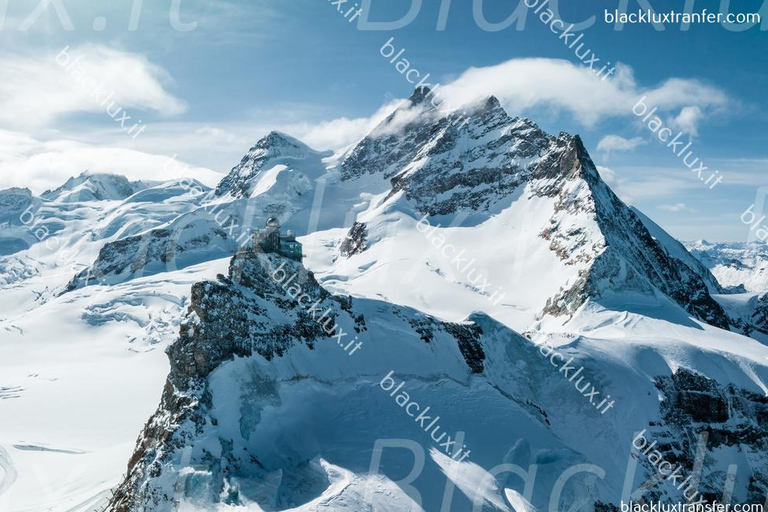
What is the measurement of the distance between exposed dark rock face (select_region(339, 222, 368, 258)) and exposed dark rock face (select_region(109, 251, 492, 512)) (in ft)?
348

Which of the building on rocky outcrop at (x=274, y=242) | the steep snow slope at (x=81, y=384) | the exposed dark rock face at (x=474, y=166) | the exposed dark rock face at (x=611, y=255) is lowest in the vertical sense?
the steep snow slope at (x=81, y=384)

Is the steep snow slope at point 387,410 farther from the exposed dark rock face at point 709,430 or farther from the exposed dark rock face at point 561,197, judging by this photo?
the exposed dark rock face at point 561,197

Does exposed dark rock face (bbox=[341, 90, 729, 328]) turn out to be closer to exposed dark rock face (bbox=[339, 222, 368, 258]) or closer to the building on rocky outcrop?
exposed dark rock face (bbox=[339, 222, 368, 258])

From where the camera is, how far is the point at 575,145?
135375 mm

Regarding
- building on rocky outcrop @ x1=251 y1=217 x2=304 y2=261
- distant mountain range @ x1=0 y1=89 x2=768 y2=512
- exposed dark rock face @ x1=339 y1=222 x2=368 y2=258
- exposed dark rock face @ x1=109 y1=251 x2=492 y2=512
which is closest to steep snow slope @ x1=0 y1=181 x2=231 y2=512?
distant mountain range @ x1=0 y1=89 x2=768 y2=512

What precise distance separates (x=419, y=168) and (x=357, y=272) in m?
57.0

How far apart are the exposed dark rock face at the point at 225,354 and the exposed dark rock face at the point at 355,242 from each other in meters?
106

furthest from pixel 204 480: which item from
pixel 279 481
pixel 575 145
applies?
pixel 575 145

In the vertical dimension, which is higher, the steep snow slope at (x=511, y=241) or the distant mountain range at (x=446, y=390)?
the steep snow slope at (x=511, y=241)

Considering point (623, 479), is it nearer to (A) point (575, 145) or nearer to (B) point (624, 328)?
(B) point (624, 328)

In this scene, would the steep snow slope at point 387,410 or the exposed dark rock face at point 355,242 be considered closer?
the steep snow slope at point 387,410

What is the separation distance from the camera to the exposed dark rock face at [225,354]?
36.2 metres

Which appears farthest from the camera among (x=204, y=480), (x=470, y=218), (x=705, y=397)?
(x=470, y=218)

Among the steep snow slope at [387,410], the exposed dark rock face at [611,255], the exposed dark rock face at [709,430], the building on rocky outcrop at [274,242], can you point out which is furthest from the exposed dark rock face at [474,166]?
the building on rocky outcrop at [274,242]
